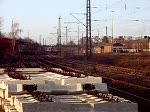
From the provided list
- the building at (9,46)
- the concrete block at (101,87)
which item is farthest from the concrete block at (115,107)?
the building at (9,46)

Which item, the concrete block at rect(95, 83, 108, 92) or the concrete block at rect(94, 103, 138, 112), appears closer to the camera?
the concrete block at rect(94, 103, 138, 112)

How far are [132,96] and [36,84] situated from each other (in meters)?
4.24

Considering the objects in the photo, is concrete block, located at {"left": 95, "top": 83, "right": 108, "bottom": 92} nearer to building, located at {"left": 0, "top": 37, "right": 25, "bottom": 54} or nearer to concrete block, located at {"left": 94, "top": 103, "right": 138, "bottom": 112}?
concrete block, located at {"left": 94, "top": 103, "right": 138, "bottom": 112}

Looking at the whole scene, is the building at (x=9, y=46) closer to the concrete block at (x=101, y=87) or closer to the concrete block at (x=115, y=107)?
the concrete block at (x=101, y=87)

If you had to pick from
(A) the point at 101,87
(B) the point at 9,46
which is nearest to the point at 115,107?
(A) the point at 101,87

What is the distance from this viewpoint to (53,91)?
9.38 m

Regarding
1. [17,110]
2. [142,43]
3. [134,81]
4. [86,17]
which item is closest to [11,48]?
[86,17]

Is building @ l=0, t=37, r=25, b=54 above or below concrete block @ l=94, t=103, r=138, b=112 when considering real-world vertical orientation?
above

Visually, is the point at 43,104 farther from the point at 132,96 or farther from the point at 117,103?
the point at 132,96

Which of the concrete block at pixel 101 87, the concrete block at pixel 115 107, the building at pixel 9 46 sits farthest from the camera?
the building at pixel 9 46

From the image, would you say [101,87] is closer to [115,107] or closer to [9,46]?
[115,107]

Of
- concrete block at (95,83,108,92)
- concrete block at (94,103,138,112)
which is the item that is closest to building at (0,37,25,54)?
concrete block at (95,83,108,92)

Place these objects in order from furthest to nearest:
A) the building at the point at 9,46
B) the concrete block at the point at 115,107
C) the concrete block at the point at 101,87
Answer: the building at the point at 9,46 → the concrete block at the point at 101,87 → the concrete block at the point at 115,107

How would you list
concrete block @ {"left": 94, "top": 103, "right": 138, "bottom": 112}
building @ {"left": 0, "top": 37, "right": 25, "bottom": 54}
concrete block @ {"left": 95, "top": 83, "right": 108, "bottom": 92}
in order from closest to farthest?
concrete block @ {"left": 94, "top": 103, "right": 138, "bottom": 112}
concrete block @ {"left": 95, "top": 83, "right": 108, "bottom": 92}
building @ {"left": 0, "top": 37, "right": 25, "bottom": 54}
